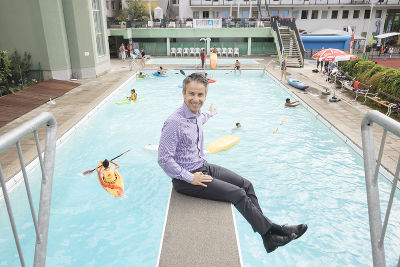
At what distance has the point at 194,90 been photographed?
3.62 metres

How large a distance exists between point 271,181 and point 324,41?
28.2 metres

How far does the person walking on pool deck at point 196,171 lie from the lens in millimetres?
3553

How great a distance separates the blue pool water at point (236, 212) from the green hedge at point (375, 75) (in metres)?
3.50

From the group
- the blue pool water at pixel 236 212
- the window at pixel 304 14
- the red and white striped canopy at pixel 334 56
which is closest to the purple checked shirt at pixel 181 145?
the blue pool water at pixel 236 212

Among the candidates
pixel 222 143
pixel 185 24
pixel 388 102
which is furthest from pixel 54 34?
pixel 185 24

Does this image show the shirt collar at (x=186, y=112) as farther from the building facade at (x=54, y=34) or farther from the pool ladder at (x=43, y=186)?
the building facade at (x=54, y=34)

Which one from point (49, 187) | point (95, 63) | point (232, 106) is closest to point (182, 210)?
point (49, 187)

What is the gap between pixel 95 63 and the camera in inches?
744

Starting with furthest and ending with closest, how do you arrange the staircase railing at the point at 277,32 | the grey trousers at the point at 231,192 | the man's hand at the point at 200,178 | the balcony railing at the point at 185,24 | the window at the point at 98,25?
the balcony railing at the point at 185,24, the staircase railing at the point at 277,32, the window at the point at 98,25, the man's hand at the point at 200,178, the grey trousers at the point at 231,192

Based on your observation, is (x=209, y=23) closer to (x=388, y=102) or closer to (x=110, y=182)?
(x=388, y=102)

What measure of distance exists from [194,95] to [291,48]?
88.2 feet

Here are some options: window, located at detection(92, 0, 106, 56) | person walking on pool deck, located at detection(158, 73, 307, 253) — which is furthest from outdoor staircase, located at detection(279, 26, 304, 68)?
person walking on pool deck, located at detection(158, 73, 307, 253)

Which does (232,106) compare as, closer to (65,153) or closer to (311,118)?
(311,118)

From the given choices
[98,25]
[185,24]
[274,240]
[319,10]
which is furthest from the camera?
[319,10]
